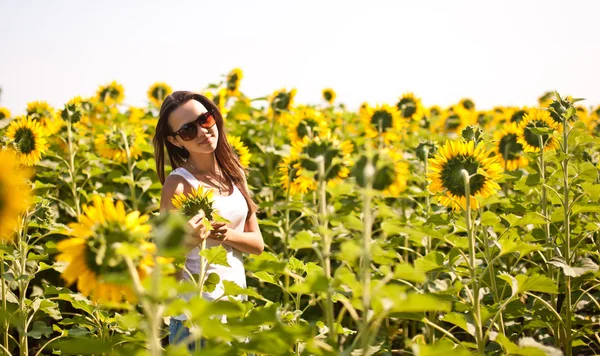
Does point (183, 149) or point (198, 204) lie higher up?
point (183, 149)

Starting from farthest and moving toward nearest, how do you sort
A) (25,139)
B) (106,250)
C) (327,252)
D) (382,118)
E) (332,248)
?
(382,118), (332,248), (25,139), (327,252), (106,250)

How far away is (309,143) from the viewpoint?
2.05 metres

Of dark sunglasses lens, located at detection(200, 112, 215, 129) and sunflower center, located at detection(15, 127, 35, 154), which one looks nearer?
dark sunglasses lens, located at detection(200, 112, 215, 129)

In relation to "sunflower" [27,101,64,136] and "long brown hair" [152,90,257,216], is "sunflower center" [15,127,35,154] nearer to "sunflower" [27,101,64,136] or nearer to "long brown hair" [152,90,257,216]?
"sunflower" [27,101,64,136]

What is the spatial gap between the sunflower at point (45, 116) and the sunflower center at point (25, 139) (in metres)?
0.50

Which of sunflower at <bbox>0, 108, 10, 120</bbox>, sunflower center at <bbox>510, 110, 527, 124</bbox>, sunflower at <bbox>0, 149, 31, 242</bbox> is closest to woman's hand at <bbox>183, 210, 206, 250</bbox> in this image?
sunflower at <bbox>0, 149, 31, 242</bbox>

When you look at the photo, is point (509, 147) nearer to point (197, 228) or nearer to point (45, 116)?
point (197, 228)

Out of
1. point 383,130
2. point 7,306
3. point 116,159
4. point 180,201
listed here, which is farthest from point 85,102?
point 180,201

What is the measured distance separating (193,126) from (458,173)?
44.5 inches

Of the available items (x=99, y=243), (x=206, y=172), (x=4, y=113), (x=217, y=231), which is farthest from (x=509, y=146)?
(x=4, y=113)

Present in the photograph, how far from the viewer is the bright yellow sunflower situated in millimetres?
6785

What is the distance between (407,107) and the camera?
552 cm

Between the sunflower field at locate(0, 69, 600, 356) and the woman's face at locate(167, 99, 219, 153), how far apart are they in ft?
1.42

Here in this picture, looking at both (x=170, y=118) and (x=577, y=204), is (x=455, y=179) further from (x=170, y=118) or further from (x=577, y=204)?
(x=170, y=118)
